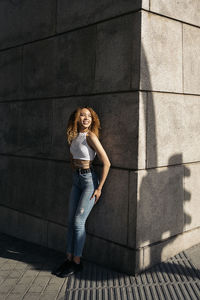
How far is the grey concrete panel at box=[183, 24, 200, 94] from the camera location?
15.7ft

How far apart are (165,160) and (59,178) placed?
5.77 ft

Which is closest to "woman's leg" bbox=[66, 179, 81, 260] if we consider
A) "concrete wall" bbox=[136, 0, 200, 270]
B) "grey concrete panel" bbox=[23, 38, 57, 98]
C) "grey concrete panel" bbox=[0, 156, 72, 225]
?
"grey concrete panel" bbox=[0, 156, 72, 225]

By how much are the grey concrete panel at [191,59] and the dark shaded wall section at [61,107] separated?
37.4 inches

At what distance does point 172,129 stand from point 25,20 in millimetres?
3384

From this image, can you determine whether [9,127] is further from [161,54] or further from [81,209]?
[161,54]

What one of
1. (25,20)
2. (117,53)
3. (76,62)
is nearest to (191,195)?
(117,53)

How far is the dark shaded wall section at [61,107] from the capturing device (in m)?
4.37

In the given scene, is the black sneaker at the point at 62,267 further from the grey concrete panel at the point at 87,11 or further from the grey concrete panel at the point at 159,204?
the grey concrete panel at the point at 87,11

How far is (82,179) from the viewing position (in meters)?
4.37

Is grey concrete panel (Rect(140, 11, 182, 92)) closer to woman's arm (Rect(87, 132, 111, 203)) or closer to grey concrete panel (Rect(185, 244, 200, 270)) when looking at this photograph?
woman's arm (Rect(87, 132, 111, 203))

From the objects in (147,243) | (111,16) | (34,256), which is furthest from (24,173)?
(111,16)

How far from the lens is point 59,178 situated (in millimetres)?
5270

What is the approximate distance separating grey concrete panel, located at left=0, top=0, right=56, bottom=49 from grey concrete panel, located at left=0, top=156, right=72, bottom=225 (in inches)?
87.1

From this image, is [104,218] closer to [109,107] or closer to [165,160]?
[165,160]
